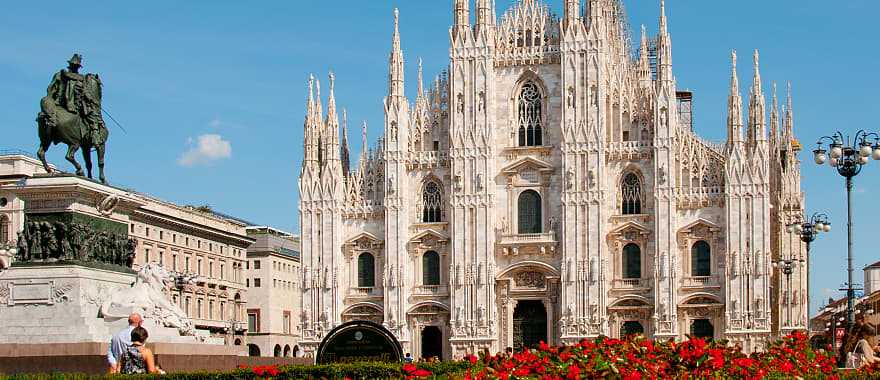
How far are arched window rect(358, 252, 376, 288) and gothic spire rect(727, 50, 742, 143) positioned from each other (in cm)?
1808

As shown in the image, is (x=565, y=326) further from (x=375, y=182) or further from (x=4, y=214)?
(x=4, y=214)

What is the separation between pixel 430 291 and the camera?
65.7 m

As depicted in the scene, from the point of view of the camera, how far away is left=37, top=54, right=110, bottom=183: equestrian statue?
966 inches

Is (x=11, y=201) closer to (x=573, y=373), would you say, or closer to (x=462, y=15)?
(x=462, y=15)

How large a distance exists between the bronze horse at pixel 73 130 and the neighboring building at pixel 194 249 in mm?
39472

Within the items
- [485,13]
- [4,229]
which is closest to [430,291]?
[485,13]

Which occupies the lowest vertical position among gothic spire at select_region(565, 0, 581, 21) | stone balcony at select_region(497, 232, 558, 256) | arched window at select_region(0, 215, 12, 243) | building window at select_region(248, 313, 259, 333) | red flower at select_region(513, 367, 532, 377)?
building window at select_region(248, 313, 259, 333)

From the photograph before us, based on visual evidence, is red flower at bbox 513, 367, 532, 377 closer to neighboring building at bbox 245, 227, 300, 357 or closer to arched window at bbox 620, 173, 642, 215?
arched window at bbox 620, 173, 642, 215

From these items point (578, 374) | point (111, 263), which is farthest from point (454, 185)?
point (578, 374)

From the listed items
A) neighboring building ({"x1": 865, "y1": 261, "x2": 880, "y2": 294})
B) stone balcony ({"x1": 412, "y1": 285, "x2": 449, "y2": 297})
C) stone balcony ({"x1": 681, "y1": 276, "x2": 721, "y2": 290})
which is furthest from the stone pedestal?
neighboring building ({"x1": 865, "y1": 261, "x2": 880, "y2": 294})

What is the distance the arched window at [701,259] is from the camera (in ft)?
207

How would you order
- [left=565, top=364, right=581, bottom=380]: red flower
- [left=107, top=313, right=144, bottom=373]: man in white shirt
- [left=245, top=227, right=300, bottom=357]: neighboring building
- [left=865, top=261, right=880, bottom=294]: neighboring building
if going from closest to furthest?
[left=565, top=364, right=581, bottom=380]: red flower
[left=107, top=313, right=144, bottom=373]: man in white shirt
[left=245, top=227, right=300, bottom=357]: neighboring building
[left=865, top=261, right=880, bottom=294]: neighboring building

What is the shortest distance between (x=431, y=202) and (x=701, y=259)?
43.2ft

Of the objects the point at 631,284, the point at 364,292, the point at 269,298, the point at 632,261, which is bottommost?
the point at 269,298
